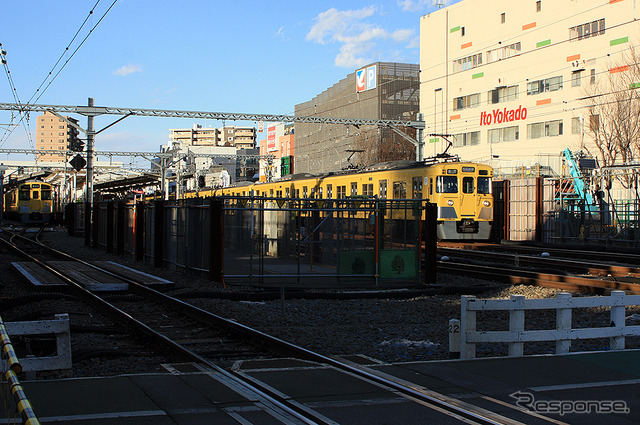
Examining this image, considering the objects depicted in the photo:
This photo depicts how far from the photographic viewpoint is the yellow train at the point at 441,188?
26375 millimetres

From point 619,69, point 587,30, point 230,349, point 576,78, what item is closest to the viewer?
point 230,349

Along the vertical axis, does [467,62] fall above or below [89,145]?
above

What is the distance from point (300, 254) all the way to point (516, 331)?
25.7 ft

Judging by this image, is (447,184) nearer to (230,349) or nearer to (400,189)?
(400,189)

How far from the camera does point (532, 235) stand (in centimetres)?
3167

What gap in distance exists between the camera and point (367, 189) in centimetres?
2741

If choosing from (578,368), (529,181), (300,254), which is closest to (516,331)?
(578,368)

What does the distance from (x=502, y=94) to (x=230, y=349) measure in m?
52.4

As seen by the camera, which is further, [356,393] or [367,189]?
[367,189]

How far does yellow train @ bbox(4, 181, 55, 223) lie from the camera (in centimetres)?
6081

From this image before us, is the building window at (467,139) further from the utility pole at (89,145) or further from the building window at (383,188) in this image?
the building window at (383,188)

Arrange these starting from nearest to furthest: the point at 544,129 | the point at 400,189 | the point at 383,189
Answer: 1. the point at 400,189
2. the point at 383,189
3. the point at 544,129

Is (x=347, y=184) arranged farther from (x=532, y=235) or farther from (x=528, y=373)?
(x=528, y=373)

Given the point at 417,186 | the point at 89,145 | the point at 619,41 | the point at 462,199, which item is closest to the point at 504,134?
the point at 619,41
